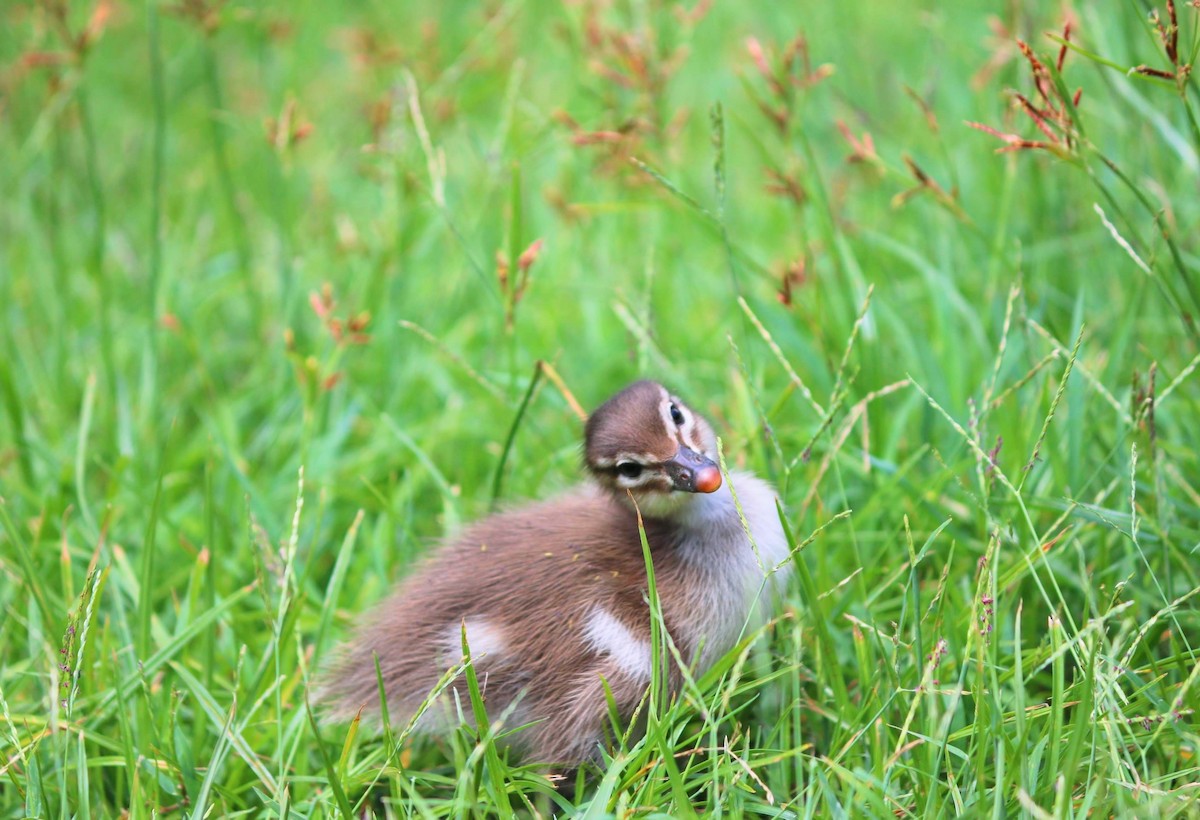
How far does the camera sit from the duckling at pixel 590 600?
2.61 meters

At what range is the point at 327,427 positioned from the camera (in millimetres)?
3998

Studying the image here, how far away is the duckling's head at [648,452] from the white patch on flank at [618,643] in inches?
11.9

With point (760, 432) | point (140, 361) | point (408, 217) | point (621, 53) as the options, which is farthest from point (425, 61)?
point (760, 432)

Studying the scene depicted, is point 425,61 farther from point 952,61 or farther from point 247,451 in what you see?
point 952,61

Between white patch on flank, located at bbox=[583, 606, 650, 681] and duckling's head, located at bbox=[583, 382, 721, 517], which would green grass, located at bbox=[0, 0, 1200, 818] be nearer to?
white patch on flank, located at bbox=[583, 606, 650, 681]

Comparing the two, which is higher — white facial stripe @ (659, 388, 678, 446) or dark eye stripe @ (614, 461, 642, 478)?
white facial stripe @ (659, 388, 678, 446)

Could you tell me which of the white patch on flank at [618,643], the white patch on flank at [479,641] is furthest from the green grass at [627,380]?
the white patch on flank at [479,641]

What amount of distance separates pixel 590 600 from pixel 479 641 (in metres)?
0.28

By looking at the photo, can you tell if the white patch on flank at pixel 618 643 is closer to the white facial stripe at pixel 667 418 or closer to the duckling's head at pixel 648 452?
the duckling's head at pixel 648 452

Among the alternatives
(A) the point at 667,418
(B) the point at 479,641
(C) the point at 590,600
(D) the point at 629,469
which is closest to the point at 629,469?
(D) the point at 629,469

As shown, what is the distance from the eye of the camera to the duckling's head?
264 centimetres

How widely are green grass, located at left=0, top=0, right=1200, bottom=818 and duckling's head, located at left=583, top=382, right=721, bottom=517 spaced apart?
23cm

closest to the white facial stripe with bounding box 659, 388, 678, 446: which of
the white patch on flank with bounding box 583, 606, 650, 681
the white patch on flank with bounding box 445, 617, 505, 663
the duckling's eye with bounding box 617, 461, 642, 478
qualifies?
the duckling's eye with bounding box 617, 461, 642, 478

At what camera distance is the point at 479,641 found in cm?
267
